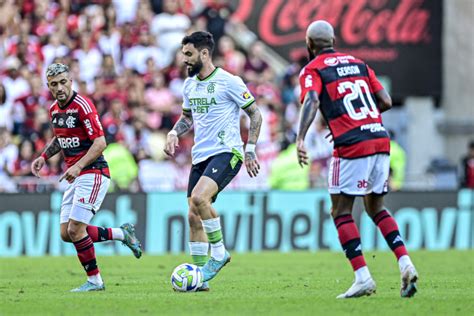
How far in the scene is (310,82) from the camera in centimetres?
1101

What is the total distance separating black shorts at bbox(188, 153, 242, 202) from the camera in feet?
40.4

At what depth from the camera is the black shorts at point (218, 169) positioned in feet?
40.4

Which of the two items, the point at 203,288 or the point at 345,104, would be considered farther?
the point at 203,288

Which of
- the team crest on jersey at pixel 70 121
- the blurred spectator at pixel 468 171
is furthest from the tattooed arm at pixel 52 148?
the blurred spectator at pixel 468 171

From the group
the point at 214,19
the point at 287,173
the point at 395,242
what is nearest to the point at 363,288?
the point at 395,242

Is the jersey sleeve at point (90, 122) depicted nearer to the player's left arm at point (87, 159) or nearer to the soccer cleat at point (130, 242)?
the player's left arm at point (87, 159)

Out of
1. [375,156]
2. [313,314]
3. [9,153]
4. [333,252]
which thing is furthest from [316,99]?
[9,153]

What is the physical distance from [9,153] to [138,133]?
2.53 metres

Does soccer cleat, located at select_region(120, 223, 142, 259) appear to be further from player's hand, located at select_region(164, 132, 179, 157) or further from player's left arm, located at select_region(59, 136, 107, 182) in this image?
player's hand, located at select_region(164, 132, 179, 157)

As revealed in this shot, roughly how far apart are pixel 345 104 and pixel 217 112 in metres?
1.91

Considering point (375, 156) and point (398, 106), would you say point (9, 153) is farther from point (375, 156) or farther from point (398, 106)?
point (375, 156)

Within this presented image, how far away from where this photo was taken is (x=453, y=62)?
30.5 m

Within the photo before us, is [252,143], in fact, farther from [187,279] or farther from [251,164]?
[187,279]

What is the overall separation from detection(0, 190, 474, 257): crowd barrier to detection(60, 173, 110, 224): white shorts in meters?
8.57
